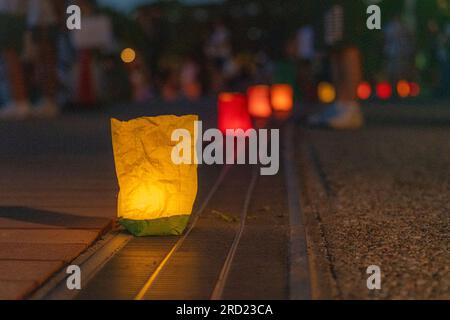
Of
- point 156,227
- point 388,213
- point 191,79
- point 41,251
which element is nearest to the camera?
point 41,251

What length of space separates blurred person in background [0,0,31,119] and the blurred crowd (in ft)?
0.09

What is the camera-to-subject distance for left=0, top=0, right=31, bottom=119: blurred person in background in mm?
26422

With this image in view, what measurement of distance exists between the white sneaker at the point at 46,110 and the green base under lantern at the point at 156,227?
1880 cm

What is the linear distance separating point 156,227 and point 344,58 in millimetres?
15438

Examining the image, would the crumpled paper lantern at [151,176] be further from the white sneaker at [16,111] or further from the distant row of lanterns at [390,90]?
the distant row of lanterns at [390,90]

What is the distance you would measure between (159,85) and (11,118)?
21.5 meters

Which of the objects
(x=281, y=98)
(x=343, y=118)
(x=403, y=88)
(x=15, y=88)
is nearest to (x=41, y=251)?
(x=343, y=118)

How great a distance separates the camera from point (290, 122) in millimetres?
24453

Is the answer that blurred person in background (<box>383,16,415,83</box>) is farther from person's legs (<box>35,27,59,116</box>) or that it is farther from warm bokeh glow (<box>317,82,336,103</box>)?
person's legs (<box>35,27,59,116</box>)

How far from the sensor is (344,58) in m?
23.2

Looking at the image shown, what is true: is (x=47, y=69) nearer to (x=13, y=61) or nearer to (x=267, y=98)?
(x=13, y=61)

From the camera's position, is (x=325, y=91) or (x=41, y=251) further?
(x=325, y=91)

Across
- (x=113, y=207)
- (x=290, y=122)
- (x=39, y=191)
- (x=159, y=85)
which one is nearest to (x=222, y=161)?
(x=39, y=191)

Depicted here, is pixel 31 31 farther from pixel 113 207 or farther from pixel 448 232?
pixel 448 232
